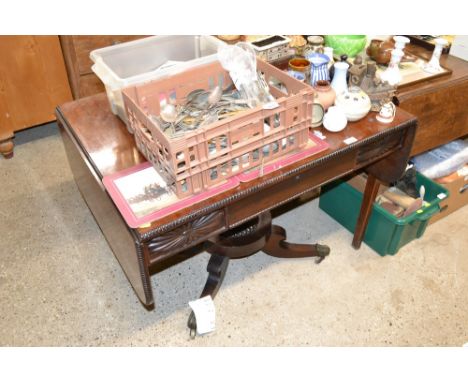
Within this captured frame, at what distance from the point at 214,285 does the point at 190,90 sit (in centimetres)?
80

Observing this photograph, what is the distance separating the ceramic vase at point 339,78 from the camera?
169cm

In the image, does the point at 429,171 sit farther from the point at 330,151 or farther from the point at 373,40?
the point at 330,151

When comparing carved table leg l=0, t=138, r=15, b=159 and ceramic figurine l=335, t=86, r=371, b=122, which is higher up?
ceramic figurine l=335, t=86, r=371, b=122

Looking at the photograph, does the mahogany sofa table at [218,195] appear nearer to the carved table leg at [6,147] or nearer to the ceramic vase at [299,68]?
the ceramic vase at [299,68]

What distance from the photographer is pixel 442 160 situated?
7.59 feet

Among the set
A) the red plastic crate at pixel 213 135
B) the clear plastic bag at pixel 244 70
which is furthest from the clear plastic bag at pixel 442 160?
the clear plastic bag at pixel 244 70

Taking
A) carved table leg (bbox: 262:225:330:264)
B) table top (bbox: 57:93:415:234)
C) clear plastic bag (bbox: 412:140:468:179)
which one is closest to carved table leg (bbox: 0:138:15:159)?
table top (bbox: 57:93:415:234)

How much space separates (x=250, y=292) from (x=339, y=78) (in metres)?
0.94

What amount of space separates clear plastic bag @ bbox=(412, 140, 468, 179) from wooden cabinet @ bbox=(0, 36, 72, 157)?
195 cm

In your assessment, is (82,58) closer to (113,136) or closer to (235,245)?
(113,136)

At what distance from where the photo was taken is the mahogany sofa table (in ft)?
4.45

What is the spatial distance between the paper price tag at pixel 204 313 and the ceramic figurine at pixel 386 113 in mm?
925

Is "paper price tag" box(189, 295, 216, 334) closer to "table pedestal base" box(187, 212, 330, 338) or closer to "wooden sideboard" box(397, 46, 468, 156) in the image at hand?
"table pedestal base" box(187, 212, 330, 338)

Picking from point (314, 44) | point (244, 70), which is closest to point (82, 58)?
point (314, 44)
